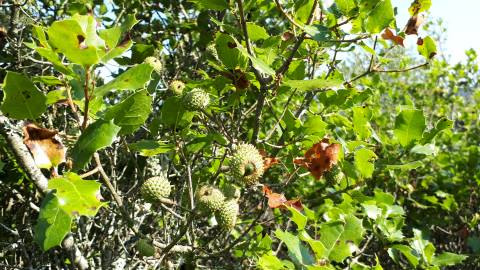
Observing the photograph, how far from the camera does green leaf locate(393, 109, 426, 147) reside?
Answer: 6.44 feet

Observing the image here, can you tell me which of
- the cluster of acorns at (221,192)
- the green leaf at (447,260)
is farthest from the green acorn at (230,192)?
the green leaf at (447,260)

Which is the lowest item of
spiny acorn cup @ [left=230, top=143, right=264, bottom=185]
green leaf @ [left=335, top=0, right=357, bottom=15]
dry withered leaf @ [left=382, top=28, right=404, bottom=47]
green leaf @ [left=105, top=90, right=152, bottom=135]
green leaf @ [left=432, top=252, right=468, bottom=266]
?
green leaf @ [left=432, top=252, right=468, bottom=266]

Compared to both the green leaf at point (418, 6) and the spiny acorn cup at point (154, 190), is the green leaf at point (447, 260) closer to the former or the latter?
the green leaf at point (418, 6)

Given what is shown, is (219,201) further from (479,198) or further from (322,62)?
(479,198)

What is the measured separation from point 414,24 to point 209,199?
116 centimetres

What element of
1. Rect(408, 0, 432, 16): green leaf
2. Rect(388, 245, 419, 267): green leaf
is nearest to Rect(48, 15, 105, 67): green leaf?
Rect(408, 0, 432, 16): green leaf

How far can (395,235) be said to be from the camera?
244cm

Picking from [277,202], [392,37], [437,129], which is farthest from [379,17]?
[277,202]

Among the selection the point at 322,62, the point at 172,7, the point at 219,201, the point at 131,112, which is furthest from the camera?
the point at 172,7

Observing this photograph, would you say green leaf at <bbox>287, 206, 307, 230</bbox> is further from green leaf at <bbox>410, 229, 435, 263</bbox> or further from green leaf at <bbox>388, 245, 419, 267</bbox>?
green leaf at <bbox>410, 229, 435, 263</bbox>

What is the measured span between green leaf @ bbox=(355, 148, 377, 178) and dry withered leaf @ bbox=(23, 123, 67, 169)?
1184 millimetres

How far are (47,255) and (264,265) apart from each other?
166 cm

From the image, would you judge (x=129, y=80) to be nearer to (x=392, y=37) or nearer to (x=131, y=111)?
(x=131, y=111)

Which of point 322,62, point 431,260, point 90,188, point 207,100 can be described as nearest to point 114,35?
point 90,188
